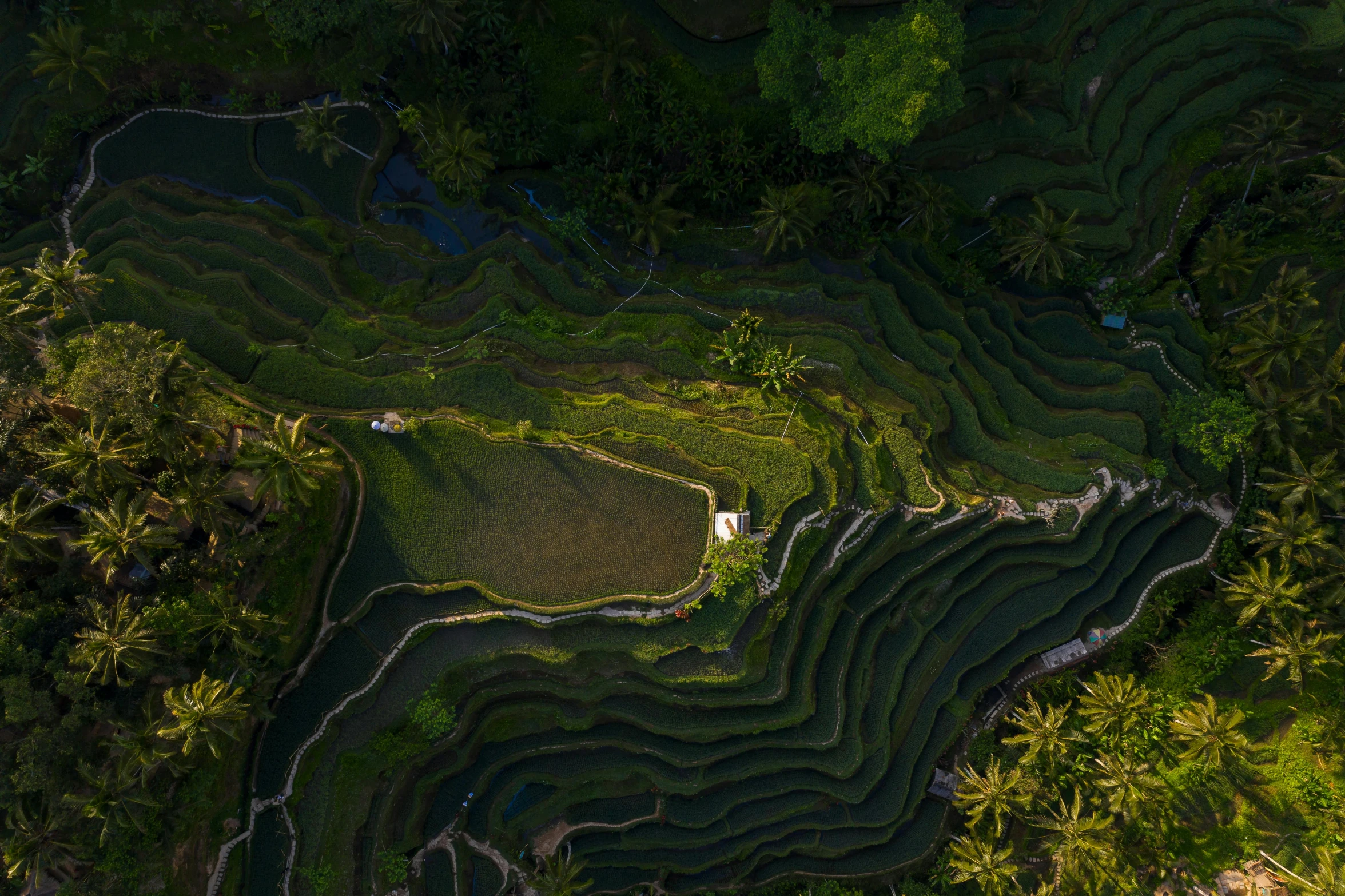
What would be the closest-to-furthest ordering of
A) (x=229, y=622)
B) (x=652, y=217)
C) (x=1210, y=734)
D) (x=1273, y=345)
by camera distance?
1. (x=229, y=622)
2. (x=1210, y=734)
3. (x=1273, y=345)
4. (x=652, y=217)

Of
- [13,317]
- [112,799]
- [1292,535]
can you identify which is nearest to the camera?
[112,799]

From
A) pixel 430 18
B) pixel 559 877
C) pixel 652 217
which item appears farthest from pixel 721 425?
pixel 559 877

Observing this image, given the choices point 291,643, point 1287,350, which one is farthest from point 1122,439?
point 291,643

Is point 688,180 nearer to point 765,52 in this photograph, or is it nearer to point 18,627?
point 765,52

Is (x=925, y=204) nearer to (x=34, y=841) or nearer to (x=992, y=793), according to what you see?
(x=992, y=793)

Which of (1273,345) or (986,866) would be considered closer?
(986,866)

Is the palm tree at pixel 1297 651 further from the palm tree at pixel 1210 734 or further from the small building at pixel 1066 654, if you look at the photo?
the small building at pixel 1066 654
